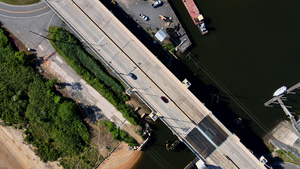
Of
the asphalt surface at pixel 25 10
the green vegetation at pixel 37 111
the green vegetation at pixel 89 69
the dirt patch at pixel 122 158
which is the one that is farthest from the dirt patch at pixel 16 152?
the asphalt surface at pixel 25 10

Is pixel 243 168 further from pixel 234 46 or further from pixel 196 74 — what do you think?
pixel 234 46

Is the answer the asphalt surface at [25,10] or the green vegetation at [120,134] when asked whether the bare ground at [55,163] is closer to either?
the green vegetation at [120,134]

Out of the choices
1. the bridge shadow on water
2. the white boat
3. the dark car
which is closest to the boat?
the bridge shadow on water

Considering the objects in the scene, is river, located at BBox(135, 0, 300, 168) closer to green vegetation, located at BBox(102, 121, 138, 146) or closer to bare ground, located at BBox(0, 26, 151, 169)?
bare ground, located at BBox(0, 26, 151, 169)

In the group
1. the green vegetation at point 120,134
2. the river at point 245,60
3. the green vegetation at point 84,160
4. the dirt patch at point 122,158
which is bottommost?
the green vegetation at point 84,160

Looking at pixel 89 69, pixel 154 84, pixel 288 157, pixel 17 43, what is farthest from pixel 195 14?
pixel 17 43

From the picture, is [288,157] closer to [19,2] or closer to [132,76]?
[132,76]
